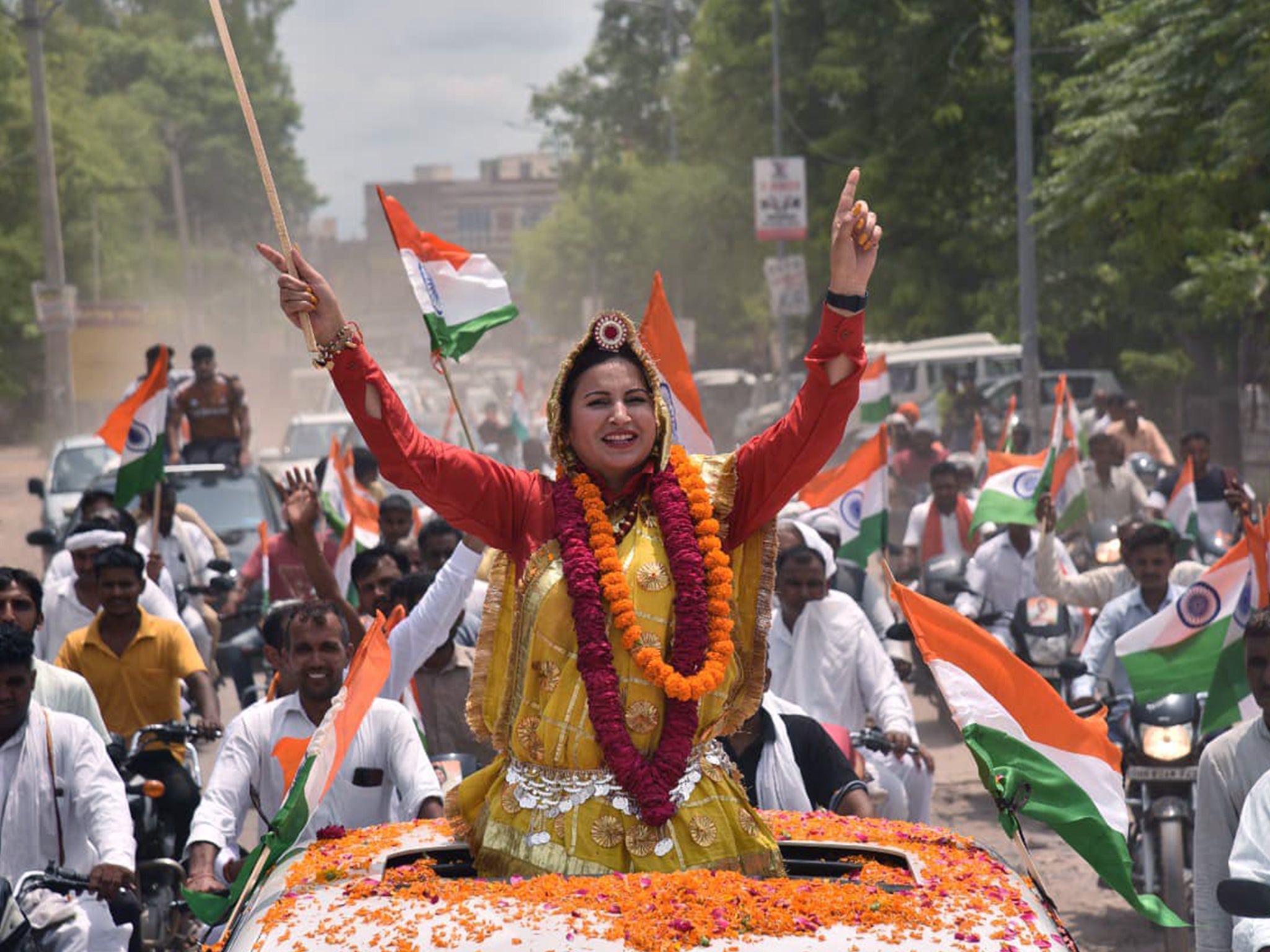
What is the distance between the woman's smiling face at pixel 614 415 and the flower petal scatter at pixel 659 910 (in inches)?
36.3

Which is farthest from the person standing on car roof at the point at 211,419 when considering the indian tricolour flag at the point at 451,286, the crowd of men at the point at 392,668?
the indian tricolour flag at the point at 451,286

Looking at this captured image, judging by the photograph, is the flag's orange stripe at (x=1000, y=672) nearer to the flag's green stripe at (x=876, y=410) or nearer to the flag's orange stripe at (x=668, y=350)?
the flag's orange stripe at (x=668, y=350)

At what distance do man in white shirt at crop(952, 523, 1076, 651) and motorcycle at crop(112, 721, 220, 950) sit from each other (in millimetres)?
5229

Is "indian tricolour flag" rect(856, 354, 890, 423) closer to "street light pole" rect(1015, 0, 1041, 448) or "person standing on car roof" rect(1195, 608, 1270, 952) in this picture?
"street light pole" rect(1015, 0, 1041, 448)

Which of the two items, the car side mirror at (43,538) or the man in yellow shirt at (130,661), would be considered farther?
the car side mirror at (43,538)

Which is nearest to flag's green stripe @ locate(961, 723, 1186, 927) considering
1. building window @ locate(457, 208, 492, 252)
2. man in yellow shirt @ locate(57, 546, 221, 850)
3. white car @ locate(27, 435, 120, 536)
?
man in yellow shirt @ locate(57, 546, 221, 850)

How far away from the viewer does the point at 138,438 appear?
12352 millimetres

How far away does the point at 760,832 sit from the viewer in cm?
419

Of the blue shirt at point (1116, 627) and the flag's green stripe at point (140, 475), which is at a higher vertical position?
the flag's green stripe at point (140, 475)

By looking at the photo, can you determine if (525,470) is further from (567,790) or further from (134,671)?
(134,671)

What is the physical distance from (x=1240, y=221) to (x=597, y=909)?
50.7 ft

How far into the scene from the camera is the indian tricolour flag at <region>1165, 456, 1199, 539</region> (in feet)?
42.3

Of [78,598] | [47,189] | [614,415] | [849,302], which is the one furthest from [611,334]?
[47,189]

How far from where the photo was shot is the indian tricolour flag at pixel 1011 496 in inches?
482
